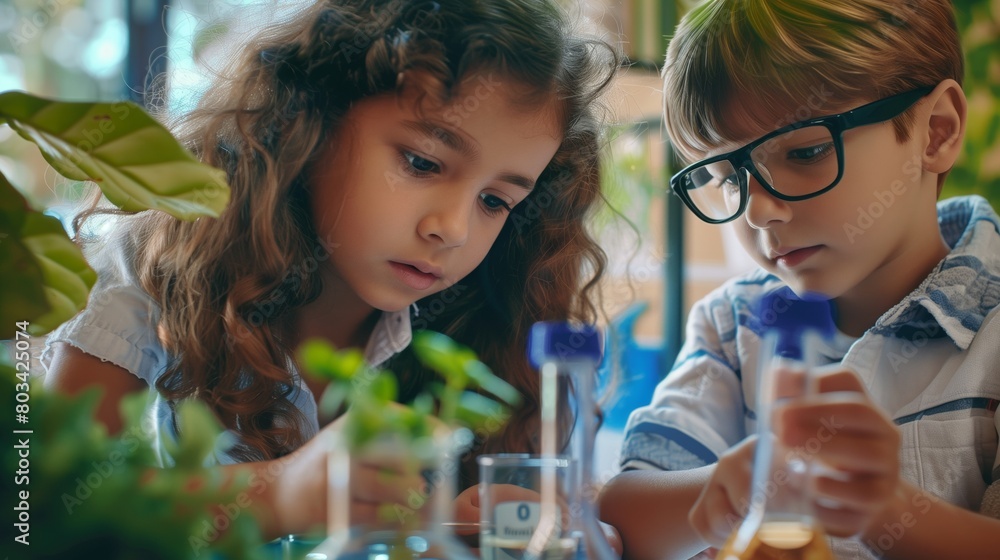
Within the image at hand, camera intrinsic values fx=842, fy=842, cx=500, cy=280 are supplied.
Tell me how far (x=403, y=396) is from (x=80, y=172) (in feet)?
3.02

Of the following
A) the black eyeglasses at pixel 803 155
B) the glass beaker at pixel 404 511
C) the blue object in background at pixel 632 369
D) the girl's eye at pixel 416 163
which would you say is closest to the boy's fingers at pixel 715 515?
the glass beaker at pixel 404 511

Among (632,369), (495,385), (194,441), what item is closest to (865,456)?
(194,441)

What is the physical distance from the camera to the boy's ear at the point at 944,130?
3.50 feet

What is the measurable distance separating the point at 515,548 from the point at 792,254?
623 millimetres

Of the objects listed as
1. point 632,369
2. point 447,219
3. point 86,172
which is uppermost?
point 86,172

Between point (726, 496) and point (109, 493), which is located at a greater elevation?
point (109, 493)

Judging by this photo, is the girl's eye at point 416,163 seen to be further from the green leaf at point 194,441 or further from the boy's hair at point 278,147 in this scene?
the green leaf at point 194,441

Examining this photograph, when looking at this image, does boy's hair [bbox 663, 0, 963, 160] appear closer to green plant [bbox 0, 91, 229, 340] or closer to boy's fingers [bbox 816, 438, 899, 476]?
boy's fingers [bbox 816, 438, 899, 476]

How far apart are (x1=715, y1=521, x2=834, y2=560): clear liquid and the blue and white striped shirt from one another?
47cm

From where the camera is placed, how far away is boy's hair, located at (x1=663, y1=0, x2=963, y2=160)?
1.01 metres

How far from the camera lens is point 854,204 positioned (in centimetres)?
100

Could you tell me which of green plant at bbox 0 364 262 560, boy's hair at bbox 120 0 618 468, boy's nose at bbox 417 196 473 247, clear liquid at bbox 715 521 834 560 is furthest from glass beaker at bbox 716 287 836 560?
boy's hair at bbox 120 0 618 468

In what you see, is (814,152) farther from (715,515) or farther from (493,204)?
(715,515)

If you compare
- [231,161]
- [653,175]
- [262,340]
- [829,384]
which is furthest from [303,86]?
[653,175]
